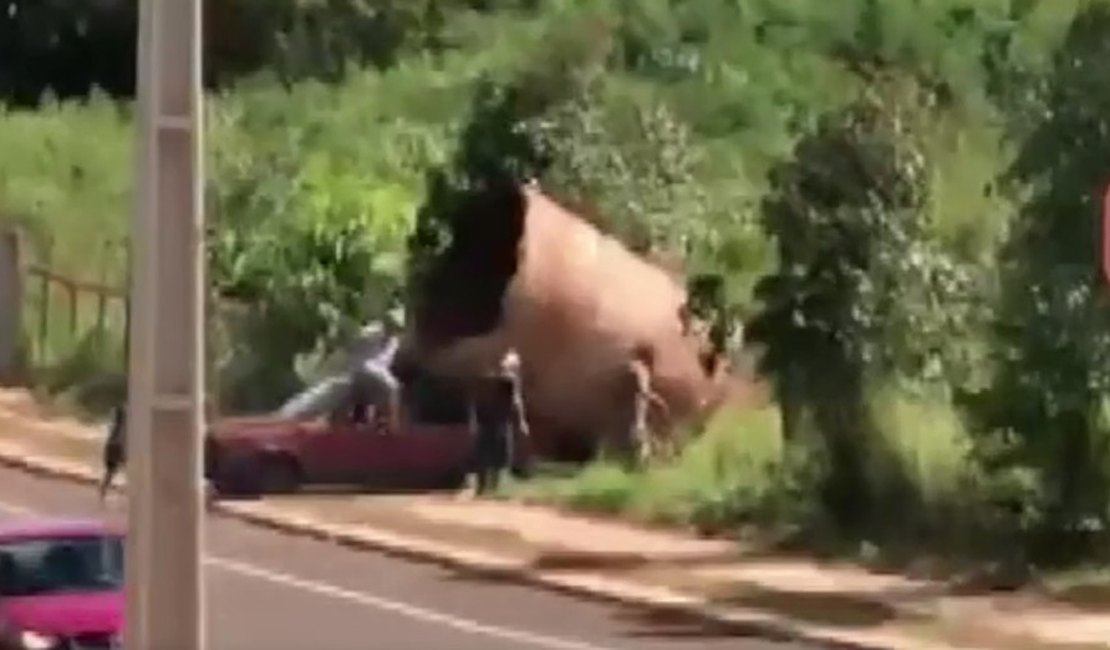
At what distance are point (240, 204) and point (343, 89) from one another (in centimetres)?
1647

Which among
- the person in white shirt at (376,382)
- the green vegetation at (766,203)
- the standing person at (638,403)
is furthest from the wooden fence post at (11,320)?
the standing person at (638,403)

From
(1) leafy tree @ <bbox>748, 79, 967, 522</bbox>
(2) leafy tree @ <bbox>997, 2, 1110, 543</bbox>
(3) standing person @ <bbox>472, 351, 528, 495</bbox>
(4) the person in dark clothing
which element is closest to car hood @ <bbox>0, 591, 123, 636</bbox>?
(2) leafy tree @ <bbox>997, 2, 1110, 543</bbox>

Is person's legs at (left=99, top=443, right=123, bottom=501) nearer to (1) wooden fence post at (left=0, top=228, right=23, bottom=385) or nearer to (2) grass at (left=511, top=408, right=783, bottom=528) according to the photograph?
(2) grass at (left=511, top=408, right=783, bottom=528)

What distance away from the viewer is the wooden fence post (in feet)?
148

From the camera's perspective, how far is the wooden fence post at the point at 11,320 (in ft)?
148

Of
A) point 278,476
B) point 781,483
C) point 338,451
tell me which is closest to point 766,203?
point 781,483

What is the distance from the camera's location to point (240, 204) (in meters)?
42.7

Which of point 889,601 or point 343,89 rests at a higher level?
point 343,89

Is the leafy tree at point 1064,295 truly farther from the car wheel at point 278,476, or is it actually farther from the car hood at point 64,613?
the car wheel at point 278,476

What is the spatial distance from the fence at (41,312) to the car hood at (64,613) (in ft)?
77.2

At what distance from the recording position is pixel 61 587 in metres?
20.6

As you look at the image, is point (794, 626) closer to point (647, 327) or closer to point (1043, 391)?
point (1043, 391)

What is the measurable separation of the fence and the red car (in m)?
10.8

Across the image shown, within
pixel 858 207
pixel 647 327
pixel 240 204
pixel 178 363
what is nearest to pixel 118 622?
pixel 178 363
